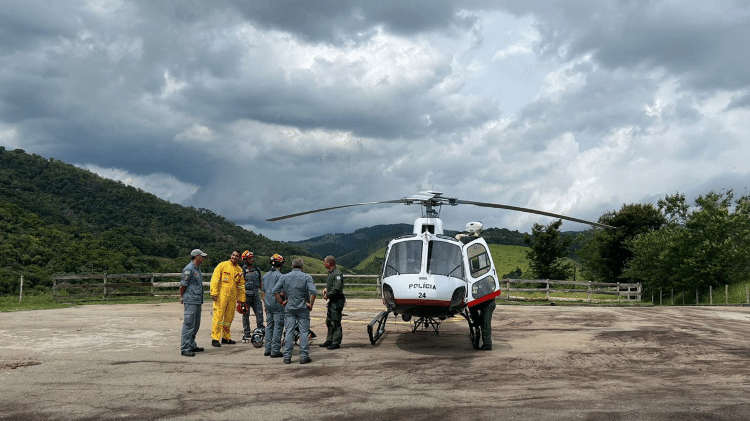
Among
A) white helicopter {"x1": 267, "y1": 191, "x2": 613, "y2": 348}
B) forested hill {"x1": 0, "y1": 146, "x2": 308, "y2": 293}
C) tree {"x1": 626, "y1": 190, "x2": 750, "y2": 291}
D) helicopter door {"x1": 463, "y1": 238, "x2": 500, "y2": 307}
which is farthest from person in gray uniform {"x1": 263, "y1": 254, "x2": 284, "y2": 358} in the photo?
tree {"x1": 626, "y1": 190, "x2": 750, "y2": 291}

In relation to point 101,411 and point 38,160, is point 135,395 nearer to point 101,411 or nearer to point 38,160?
point 101,411

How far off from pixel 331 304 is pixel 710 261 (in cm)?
3849

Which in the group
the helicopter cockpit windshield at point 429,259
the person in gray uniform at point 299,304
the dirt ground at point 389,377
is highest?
the helicopter cockpit windshield at point 429,259

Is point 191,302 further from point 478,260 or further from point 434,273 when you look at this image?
point 478,260

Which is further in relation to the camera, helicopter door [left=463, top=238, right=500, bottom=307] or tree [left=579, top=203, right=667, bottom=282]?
tree [left=579, top=203, right=667, bottom=282]

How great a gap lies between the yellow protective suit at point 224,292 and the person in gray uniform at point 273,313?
113 cm

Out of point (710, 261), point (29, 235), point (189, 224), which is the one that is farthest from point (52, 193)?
point (710, 261)

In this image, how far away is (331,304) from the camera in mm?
10969

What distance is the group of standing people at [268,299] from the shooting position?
31.5 feet

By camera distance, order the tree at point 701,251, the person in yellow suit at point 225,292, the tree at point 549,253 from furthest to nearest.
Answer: the tree at point 549,253 → the tree at point 701,251 → the person in yellow suit at point 225,292

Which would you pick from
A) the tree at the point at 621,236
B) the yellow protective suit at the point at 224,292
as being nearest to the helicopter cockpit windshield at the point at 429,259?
the yellow protective suit at the point at 224,292

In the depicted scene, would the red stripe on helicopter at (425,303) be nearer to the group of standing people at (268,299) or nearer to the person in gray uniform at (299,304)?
the group of standing people at (268,299)

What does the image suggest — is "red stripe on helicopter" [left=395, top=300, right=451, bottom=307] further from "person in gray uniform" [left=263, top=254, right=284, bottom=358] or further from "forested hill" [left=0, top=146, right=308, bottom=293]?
"forested hill" [left=0, top=146, right=308, bottom=293]

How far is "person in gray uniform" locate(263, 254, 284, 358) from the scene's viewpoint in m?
9.95
